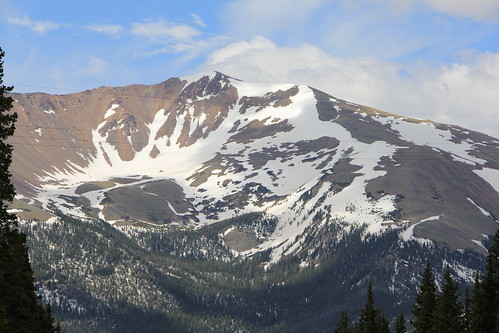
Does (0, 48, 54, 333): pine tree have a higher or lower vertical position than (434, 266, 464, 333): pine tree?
higher

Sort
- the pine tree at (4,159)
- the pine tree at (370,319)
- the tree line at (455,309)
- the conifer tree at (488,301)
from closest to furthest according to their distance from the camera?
the pine tree at (4,159) → the conifer tree at (488,301) → the tree line at (455,309) → the pine tree at (370,319)

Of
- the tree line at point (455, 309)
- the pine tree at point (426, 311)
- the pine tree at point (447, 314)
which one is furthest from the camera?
the pine tree at point (426, 311)

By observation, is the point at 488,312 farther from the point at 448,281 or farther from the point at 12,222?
the point at 12,222

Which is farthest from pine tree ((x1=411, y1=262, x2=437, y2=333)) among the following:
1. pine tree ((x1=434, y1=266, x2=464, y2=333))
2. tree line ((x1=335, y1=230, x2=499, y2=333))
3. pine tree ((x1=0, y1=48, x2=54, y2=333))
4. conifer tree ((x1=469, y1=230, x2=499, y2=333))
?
pine tree ((x1=0, y1=48, x2=54, y2=333))

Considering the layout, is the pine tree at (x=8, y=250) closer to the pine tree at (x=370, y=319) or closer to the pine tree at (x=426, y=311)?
the pine tree at (x=426, y=311)

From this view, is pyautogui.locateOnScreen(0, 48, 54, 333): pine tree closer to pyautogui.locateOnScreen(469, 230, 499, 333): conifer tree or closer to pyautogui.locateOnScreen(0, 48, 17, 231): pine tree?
pyautogui.locateOnScreen(0, 48, 17, 231): pine tree

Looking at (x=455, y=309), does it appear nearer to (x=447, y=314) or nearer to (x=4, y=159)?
(x=447, y=314)

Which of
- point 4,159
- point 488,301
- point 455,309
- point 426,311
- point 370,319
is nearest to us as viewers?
point 4,159

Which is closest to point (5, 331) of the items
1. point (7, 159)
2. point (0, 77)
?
point (7, 159)

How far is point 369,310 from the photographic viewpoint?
75938 millimetres

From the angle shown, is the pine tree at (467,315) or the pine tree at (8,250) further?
the pine tree at (467,315)

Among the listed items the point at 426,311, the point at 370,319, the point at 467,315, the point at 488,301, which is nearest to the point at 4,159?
the point at 488,301

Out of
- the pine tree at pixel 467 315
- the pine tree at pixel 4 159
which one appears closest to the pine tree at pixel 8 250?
the pine tree at pixel 4 159

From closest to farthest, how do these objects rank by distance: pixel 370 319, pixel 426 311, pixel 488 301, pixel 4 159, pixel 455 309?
1. pixel 4 159
2. pixel 488 301
3. pixel 455 309
4. pixel 426 311
5. pixel 370 319
